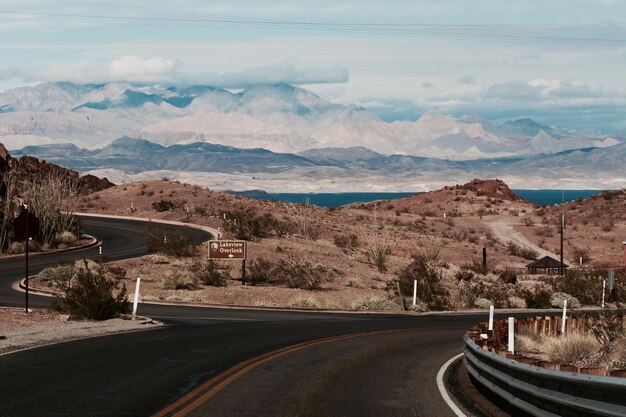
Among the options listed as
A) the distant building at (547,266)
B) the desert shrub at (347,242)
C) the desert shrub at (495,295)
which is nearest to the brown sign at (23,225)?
the desert shrub at (495,295)

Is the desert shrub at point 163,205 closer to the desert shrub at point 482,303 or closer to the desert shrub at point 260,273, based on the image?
the desert shrub at point 260,273

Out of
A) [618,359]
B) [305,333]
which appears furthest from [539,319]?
[618,359]

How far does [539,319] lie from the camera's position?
76.1 ft

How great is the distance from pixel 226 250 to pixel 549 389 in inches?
1262

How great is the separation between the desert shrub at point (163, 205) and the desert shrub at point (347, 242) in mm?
20327

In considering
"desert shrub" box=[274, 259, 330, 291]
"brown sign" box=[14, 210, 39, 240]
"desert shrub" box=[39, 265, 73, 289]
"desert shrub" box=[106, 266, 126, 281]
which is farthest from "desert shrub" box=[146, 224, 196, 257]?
"brown sign" box=[14, 210, 39, 240]

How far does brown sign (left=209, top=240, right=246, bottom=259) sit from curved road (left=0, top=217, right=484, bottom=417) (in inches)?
592

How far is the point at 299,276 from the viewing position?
4500 cm

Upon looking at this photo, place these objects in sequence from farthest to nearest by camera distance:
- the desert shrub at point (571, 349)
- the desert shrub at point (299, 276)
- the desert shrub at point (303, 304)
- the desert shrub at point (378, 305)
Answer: the desert shrub at point (299, 276) < the desert shrub at point (378, 305) < the desert shrub at point (303, 304) < the desert shrub at point (571, 349)

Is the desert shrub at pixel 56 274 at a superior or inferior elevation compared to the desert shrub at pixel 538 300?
superior

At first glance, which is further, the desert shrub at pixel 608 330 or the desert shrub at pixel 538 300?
the desert shrub at pixel 538 300

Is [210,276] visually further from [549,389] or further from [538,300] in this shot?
[549,389]

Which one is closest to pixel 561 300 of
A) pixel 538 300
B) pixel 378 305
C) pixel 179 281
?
pixel 538 300

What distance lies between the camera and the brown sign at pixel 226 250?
41625 mm
